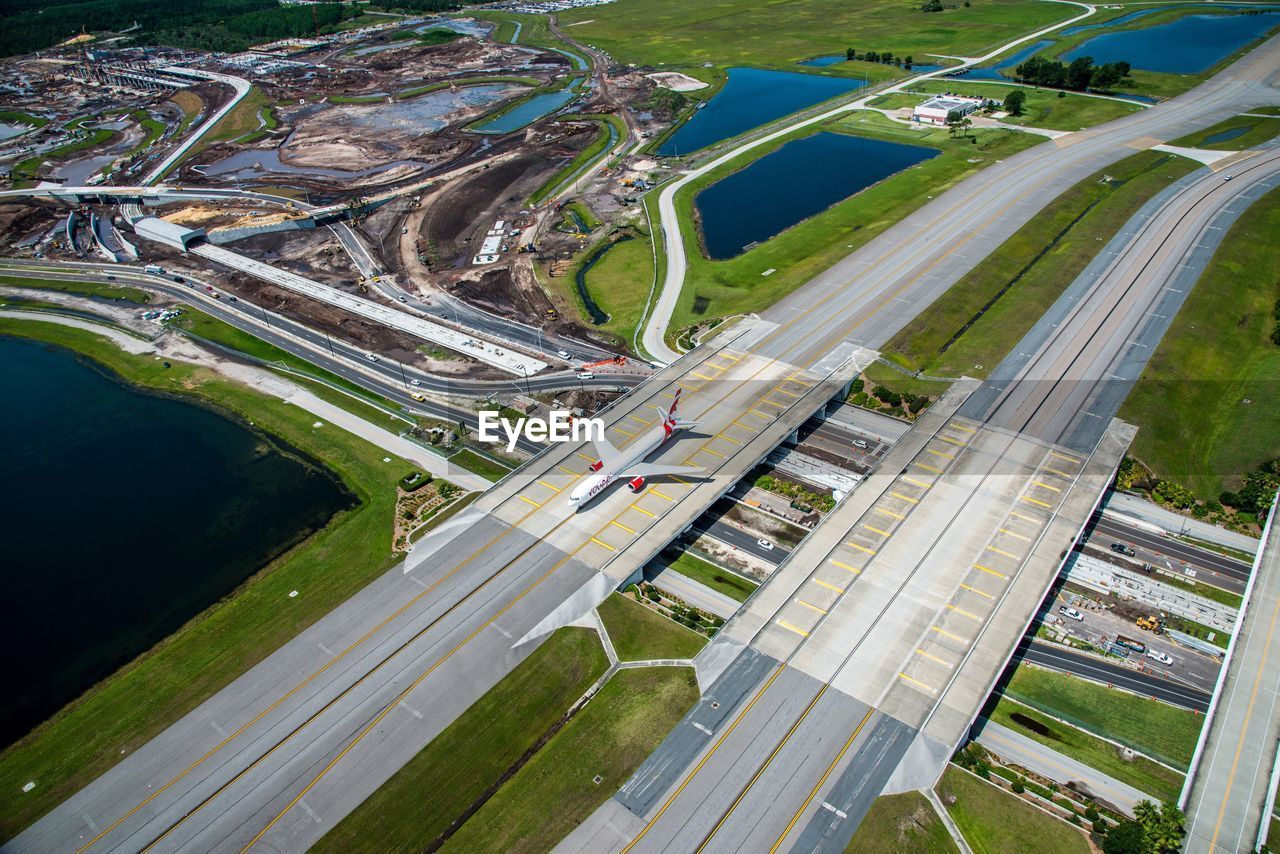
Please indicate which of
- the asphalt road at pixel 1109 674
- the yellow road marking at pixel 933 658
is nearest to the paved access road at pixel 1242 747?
the asphalt road at pixel 1109 674

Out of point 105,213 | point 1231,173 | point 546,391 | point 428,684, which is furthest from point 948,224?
point 105,213

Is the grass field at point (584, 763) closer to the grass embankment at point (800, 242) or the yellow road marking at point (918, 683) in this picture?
the yellow road marking at point (918, 683)

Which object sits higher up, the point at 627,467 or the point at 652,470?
the point at 627,467

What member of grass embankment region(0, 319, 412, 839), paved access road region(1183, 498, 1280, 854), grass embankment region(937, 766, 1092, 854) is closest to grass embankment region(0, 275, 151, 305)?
grass embankment region(0, 319, 412, 839)

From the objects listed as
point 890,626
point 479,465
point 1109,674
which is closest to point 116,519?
point 479,465

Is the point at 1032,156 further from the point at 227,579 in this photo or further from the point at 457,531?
the point at 227,579

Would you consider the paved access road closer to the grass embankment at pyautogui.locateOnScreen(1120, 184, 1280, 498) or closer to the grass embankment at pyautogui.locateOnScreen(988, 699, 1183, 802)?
the grass embankment at pyautogui.locateOnScreen(988, 699, 1183, 802)

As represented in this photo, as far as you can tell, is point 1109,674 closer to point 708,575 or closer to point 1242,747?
point 1242,747
